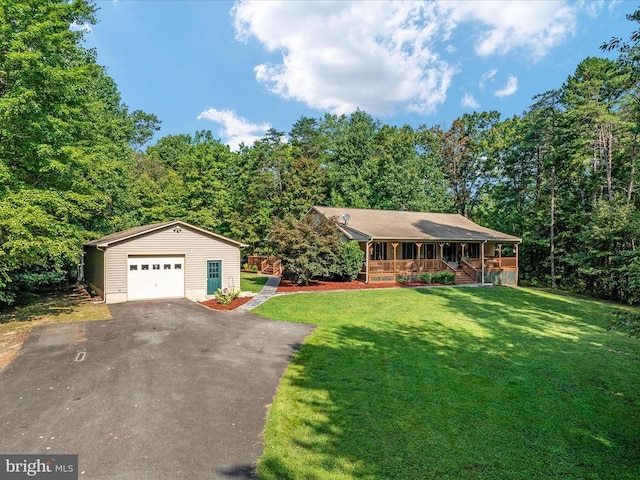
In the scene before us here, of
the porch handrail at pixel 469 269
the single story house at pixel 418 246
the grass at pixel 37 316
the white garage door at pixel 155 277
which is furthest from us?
the porch handrail at pixel 469 269

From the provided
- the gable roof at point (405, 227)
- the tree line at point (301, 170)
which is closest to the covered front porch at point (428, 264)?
the gable roof at point (405, 227)

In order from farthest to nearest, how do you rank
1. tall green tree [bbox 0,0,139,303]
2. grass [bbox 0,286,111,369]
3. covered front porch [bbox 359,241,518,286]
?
→ 1. covered front porch [bbox 359,241,518,286]
2. tall green tree [bbox 0,0,139,303]
3. grass [bbox 0,286,111,369]

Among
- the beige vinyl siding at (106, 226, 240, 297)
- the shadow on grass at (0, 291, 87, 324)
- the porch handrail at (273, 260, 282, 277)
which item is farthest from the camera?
the porch handrail at (273, 260, 282, 277)

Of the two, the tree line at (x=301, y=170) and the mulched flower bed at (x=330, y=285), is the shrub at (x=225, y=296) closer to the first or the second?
the mulched flower bed at (x=330, y=285)

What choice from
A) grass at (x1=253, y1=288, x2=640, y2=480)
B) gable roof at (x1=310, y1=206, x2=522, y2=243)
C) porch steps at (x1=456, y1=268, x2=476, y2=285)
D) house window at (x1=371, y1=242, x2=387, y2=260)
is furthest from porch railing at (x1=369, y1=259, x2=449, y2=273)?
grass at (x1=253, y1=288, x2=640, y2=480)

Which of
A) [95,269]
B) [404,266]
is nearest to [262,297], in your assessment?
[95,269]

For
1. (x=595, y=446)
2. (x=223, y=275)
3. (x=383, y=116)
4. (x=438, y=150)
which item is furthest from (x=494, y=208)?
(x=595, y=446)

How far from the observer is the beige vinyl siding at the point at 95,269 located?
1588 centimetres

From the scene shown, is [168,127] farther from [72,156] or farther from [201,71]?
[72,156]

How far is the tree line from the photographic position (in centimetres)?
1187

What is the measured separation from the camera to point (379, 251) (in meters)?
23.8

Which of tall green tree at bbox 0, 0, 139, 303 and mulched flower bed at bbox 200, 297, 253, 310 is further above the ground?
tall green tree at bbox 0, 0, 139, 303

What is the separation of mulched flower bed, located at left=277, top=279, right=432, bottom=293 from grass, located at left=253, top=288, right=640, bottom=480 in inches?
234

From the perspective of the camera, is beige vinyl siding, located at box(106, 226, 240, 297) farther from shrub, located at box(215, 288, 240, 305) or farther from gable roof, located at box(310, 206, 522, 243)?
gable roof, located at box(310, 206, 522, 243)
